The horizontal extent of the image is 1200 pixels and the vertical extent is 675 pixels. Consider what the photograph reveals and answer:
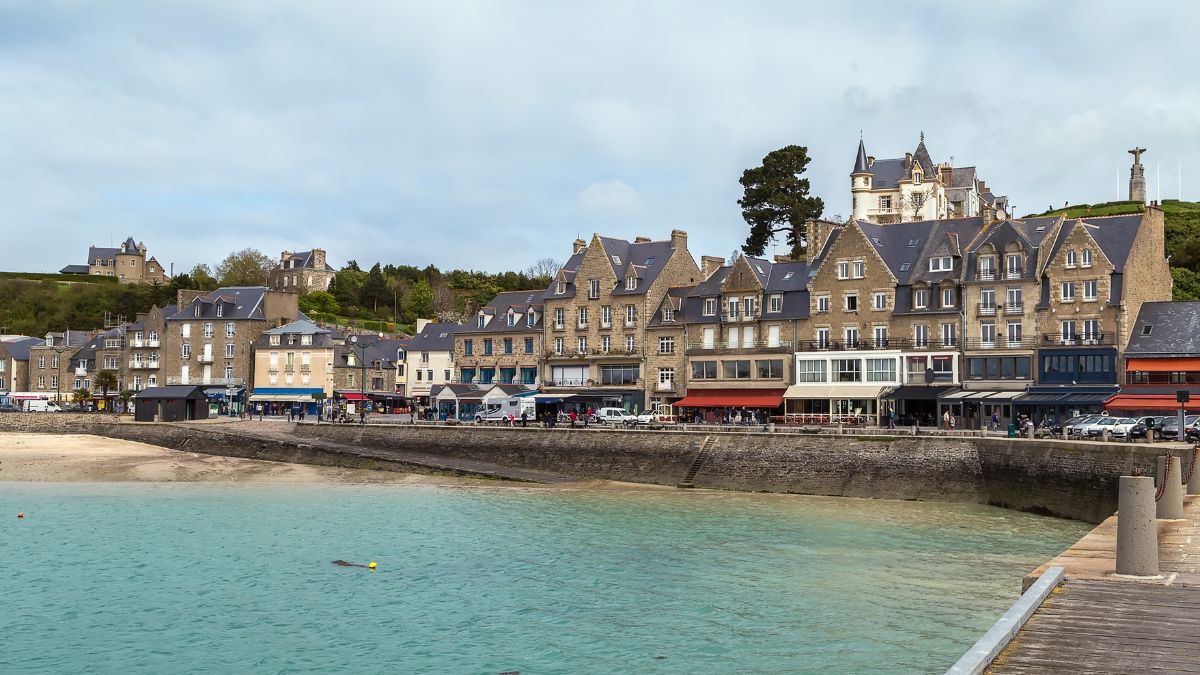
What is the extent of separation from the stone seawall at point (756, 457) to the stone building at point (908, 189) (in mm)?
49108

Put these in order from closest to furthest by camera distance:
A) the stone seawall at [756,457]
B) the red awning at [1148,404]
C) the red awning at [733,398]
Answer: the stone seawall at [756,457] < the red awning at [1148,404] < the red awning at [733,398]

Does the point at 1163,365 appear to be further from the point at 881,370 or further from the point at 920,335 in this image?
the point at 881,370

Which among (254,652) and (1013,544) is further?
(1013,544)

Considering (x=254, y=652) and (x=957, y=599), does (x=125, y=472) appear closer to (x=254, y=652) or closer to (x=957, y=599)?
(x=254, y=652)

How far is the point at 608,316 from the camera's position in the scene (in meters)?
69.4

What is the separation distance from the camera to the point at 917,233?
6131cm

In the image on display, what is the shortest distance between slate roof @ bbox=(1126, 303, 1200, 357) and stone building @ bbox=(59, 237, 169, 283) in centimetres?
13150

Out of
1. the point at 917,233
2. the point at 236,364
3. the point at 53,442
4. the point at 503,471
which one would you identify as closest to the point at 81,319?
the point at 236,364

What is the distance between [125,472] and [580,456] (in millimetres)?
22114

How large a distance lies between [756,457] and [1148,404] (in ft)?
55.8

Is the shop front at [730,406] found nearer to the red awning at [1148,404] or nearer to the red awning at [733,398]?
the red awning at [733,398]

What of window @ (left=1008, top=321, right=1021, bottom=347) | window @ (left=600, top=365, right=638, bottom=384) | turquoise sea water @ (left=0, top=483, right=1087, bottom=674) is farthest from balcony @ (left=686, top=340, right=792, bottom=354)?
turquoise sea water @ (left=0, top=483, right=1087, bottom=674)

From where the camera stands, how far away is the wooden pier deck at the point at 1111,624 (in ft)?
33.7

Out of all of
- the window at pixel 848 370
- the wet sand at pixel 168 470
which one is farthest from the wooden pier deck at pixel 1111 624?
the window at pixel 848 370
